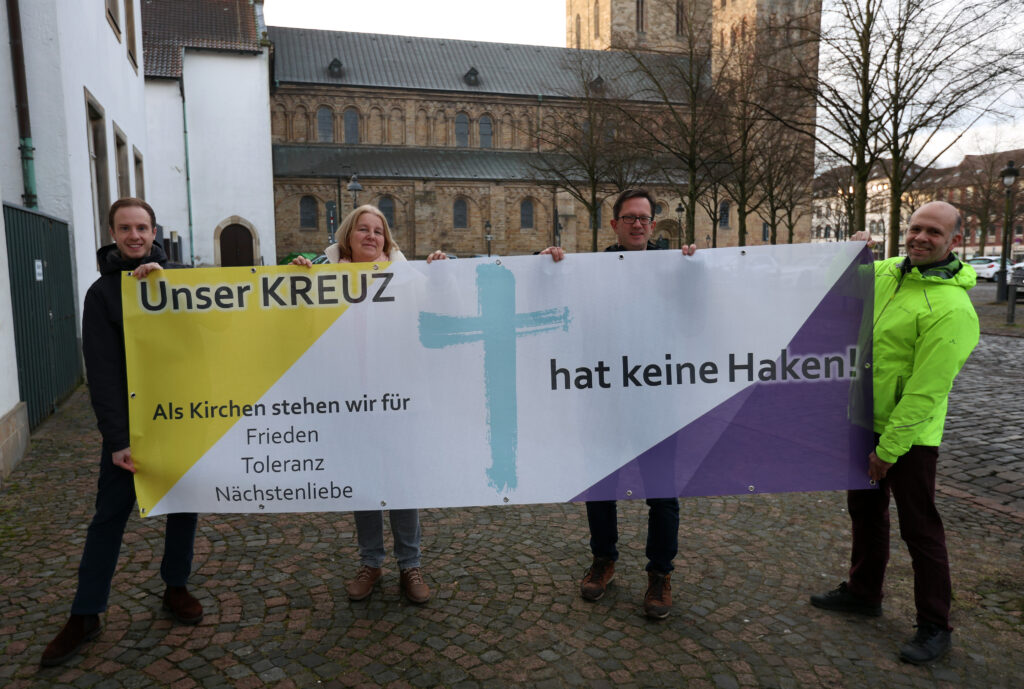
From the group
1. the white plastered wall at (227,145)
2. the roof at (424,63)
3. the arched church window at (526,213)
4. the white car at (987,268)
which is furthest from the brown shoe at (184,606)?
the arched church window at (526,213)

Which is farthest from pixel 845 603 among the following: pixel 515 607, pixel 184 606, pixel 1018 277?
pixel 1018 277

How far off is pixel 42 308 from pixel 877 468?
889cm

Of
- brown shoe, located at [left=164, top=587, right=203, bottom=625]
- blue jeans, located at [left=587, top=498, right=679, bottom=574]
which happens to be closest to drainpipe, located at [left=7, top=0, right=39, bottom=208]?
brown shoe, located at [left=164, top=587, right=203, bottom=625]

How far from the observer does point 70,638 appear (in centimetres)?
334

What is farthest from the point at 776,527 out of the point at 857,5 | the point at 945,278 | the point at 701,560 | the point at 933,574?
the point at 857,5

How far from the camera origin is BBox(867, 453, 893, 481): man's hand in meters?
3.36

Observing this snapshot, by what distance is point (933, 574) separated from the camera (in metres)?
3.32

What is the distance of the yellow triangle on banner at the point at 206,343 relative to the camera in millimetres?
3541

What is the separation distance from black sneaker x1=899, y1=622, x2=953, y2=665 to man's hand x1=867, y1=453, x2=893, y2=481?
2.17 feet

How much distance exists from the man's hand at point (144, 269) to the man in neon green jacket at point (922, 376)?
10.9 ft

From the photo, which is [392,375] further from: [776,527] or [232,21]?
[232,21]

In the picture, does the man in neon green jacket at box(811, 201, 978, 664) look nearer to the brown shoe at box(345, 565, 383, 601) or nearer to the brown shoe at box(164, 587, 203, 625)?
the brown shoe at box(345, 565, 383, 601)

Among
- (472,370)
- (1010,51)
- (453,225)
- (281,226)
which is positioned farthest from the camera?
(453,225)

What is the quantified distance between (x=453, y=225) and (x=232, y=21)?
20618mm
